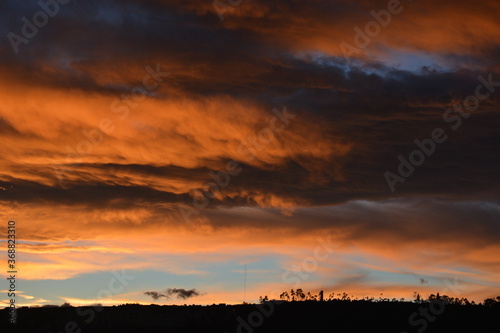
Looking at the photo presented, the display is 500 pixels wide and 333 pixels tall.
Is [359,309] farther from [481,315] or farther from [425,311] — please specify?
[481,315]

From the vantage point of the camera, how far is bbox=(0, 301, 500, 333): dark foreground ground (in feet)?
164

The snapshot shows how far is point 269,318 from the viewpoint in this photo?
198 ft

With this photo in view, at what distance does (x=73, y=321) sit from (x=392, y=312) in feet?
125

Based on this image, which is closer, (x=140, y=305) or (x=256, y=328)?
(x=256, y=328)

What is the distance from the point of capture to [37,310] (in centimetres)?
8556

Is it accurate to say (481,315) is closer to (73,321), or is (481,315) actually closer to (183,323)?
(183,323)

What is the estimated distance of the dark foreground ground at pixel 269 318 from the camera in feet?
164

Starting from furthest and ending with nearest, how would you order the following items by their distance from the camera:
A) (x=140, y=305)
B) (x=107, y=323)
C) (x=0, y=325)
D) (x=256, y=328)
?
1. (x=0, y=325)
2. (x=140, y=305)
3. (x=107, y=323)
4. (x=256, y=328)

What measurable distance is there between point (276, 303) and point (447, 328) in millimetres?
19100

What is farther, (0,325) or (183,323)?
(0,325)

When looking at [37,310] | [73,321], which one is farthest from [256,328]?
[37,310]

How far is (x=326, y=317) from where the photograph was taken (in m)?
55.9

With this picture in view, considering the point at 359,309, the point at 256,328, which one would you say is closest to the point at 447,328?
the point at 359,309

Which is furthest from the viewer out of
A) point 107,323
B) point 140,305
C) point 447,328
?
point 140,305
